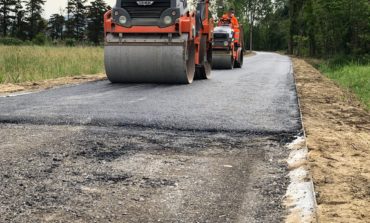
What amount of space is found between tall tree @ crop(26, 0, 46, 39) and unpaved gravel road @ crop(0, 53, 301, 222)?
6034 cm

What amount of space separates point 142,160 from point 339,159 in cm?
177

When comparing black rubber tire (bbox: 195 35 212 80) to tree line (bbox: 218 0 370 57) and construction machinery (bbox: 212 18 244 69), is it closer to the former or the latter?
construction machinery (bbox: 212 18 244 69)

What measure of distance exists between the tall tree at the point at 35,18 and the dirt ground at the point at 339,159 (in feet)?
201

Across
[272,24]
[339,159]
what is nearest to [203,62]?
[339,159]

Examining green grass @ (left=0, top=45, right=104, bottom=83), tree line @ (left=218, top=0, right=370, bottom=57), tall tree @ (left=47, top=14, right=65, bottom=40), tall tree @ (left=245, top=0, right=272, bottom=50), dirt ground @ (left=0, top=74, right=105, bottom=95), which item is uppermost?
tall tree @ (left=245, top=0, right=272, bottom=50)

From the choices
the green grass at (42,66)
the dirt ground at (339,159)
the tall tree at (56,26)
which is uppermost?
the tall tree at (56,26)

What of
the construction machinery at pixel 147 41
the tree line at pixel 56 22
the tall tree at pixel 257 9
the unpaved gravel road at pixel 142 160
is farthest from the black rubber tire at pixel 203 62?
the tall tree at pixel 257 9

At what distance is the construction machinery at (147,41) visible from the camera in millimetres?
8969

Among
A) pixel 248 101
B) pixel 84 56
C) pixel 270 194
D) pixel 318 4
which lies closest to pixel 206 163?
pixel 270 194

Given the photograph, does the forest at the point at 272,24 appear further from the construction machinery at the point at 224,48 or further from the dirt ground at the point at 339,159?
the dirt ground at the point at 339,159

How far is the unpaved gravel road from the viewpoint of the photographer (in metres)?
2.64

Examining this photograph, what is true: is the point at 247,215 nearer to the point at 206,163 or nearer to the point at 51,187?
the point at 206,163

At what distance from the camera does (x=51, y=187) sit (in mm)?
2924

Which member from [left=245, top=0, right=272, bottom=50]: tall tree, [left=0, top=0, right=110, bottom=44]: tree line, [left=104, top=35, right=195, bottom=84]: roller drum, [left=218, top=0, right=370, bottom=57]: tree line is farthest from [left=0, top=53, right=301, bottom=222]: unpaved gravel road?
[left=245, top=0, right=272, bottom=50]: tall tree
